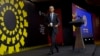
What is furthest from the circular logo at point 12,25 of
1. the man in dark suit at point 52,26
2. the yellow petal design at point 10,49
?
the man in dark suit at point 52,26

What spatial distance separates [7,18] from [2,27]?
464 mm

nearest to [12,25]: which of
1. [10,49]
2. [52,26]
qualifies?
[10,49]

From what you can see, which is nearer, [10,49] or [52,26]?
[52,26]

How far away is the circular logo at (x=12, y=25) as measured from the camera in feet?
26.0

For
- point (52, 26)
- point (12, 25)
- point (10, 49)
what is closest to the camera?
point (52, 26)

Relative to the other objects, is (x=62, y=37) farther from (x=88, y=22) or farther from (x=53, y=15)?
(x=53, y=15)

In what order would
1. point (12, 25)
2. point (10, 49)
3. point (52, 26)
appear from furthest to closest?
point (12, 25) < point (10, 49) < point (52, 26)

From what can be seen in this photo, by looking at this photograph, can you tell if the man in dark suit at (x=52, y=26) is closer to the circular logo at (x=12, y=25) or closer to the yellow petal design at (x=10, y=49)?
the circular logo at (x=12, y=25)

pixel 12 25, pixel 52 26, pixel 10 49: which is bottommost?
pixel 10 49

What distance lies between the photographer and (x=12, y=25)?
27.9 ft

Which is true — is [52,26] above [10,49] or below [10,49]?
above

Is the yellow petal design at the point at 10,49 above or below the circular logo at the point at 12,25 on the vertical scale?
below

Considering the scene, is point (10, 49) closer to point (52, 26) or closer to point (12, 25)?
point (12, 25)

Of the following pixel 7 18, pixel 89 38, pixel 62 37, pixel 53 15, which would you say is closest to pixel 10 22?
pixel 7 18
